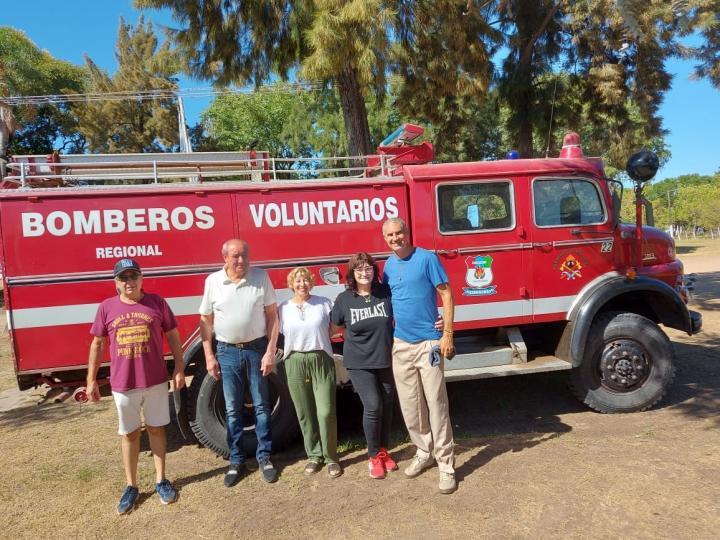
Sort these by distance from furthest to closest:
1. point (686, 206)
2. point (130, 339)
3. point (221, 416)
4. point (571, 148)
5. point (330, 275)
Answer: point (686, 206) → point (571, 148) → point (330, 275) → point (221, 416) → point (130, 339)

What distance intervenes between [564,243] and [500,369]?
4.60 ft

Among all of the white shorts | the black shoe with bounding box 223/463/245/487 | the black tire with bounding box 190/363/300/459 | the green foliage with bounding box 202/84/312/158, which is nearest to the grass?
the green foliage with bounding box 202/84/312/158

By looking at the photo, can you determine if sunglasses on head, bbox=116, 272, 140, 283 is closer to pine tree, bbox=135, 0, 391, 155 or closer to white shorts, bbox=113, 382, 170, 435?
white shorts, bbox=113, 382, 170, 435

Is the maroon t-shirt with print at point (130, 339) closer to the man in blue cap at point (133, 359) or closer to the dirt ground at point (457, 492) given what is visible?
the man in blue cap at point (133, 359)

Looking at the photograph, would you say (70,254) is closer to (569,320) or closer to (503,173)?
(503,173)

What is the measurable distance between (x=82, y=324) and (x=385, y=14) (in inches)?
203

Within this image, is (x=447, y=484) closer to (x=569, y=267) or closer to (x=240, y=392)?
(x=240, y=392)

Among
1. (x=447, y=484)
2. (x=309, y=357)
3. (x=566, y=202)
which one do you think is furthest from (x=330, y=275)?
(x=566, y=202)

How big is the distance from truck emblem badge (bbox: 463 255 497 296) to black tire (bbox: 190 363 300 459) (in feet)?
6.25

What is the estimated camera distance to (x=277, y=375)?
4.23 metres

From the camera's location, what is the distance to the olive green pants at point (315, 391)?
12.2 feet

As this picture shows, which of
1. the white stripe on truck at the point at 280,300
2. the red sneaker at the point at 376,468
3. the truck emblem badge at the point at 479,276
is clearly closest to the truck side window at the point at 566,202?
the truck emblem badge at the point at 479,276

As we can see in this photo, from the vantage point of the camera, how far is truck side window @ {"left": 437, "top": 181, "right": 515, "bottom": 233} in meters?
4.60

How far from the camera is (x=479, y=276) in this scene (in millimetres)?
4617
